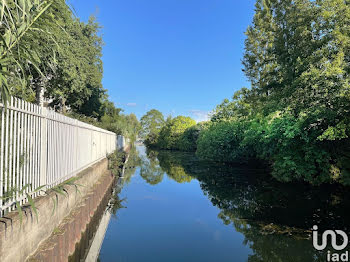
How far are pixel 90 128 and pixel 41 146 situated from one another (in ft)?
13.5

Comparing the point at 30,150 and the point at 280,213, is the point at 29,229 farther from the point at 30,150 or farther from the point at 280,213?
the point at 280,213

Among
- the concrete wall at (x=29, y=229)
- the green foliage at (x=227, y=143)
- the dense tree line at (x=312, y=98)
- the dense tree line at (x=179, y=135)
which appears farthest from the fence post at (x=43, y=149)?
the dense tree line at (x=179, y=135)

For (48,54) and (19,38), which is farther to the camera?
(48,54)

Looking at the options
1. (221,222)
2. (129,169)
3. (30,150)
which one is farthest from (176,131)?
(30,150)

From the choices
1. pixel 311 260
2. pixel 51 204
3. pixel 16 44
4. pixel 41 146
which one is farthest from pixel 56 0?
pixel 311 260

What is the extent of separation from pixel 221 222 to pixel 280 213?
1673 millimetres

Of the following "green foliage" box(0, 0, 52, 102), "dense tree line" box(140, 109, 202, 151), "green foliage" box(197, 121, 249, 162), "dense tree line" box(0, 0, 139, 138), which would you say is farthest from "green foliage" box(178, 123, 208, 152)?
"green foliage" box(0, 0, 52, 102)

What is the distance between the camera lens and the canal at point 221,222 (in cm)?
426

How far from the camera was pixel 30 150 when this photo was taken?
3.13m

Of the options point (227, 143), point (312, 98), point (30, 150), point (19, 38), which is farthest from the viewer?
point (227, 143)

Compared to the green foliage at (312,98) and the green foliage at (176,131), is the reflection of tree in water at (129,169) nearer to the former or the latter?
the green foliage at (312,98)

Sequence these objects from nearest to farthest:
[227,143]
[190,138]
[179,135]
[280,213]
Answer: [280,213], [227,143], [190,138], [179,135]

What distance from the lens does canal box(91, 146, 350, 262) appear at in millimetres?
4262

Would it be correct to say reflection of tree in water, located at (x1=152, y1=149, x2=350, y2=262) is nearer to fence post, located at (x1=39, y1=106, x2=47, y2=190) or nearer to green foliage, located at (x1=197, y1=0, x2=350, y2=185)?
green foliage, located at (x1=197, y1=0, x2=350, y2=185)
